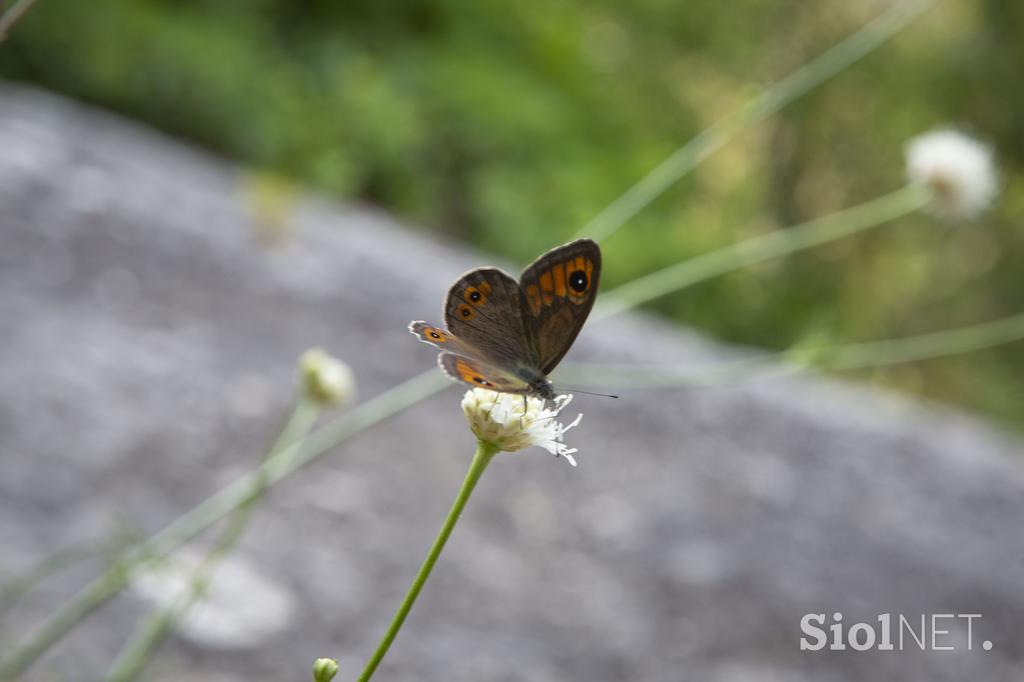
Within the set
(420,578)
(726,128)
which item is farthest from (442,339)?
(726,128)

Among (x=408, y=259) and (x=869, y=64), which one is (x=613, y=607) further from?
(x=869, y=64)

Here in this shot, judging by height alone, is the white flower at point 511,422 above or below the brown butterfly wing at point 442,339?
below

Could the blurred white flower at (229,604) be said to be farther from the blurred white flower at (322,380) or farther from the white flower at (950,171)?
the white flower at (950,171)

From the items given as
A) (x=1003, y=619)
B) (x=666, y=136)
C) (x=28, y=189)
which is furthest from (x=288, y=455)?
(x=666, y=136)

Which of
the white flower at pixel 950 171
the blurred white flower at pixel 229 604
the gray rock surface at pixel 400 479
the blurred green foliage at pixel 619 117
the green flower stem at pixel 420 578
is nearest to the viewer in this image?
the green flower stem at pixel 420 578

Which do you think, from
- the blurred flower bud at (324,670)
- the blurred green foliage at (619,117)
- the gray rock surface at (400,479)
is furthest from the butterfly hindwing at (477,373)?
the blurred green foliage at (619,117)

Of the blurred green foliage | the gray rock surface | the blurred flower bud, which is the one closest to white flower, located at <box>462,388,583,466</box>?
the blurred flower bud
